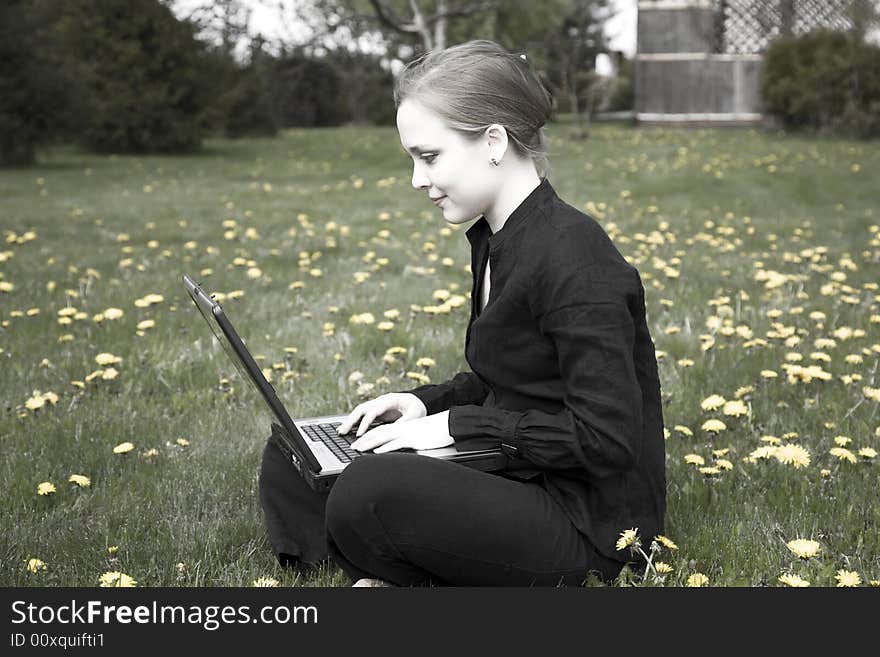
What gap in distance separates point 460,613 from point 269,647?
36 centimetres

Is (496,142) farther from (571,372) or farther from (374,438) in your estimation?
(374,438)

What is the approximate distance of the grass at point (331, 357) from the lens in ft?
7.79

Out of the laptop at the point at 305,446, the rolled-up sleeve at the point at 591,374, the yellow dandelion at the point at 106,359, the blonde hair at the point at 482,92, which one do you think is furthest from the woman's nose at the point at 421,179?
the yellow dandelion at the point at 106,359

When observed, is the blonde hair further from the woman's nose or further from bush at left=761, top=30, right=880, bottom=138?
bush at left=761, top=30, right=880, bottom=138

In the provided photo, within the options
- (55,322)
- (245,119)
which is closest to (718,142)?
(245,119)

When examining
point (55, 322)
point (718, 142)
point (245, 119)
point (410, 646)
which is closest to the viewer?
point (410, 646)

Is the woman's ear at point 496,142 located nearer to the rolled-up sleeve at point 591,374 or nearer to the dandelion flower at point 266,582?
the rolled-up sleeve at point 591,374

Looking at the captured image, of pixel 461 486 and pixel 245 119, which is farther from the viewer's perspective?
pixel 245 119

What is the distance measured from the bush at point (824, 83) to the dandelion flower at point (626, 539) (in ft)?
51.0

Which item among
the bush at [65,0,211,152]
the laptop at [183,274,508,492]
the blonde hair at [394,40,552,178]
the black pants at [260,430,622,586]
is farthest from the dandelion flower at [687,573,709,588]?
the bush at [65,0,211,152]

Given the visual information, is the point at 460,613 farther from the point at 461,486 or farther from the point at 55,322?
the point at 55,322

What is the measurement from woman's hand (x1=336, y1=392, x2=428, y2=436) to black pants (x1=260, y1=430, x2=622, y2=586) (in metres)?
0.32

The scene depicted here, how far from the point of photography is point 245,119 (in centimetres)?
2077

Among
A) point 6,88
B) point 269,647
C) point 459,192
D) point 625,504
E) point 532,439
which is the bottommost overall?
point 269,647
